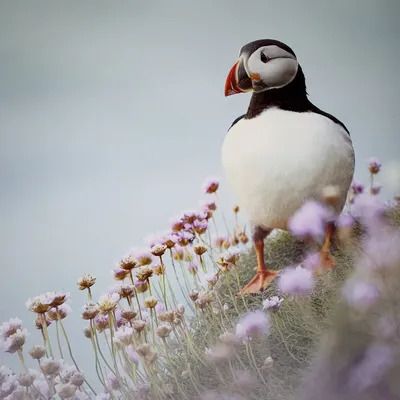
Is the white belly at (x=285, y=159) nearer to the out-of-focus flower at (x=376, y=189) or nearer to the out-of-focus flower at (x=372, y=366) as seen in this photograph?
the out-of-focus flower at (x=376, y=189)

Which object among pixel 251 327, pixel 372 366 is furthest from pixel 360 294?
pixel 251 327

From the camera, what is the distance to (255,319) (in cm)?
57

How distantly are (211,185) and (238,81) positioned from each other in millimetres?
258

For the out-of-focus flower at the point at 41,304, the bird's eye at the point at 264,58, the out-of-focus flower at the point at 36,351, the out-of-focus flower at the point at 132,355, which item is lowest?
the out-of-focus flower at the point at 132,355

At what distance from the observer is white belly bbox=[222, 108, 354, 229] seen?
85 centimetres

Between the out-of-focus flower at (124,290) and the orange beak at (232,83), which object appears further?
the orange beak at (232,83)

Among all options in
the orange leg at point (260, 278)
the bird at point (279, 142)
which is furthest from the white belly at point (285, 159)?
the orange leg at point (260, 278)

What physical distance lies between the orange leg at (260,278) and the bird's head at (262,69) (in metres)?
0.32

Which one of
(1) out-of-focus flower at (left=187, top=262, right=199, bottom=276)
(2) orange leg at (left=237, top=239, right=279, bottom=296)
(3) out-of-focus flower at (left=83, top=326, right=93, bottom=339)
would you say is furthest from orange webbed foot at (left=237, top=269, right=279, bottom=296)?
(3) out-of-focus flower at (left=83, top=326, right=93, bottom=339)

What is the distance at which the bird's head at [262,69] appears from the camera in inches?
33.9

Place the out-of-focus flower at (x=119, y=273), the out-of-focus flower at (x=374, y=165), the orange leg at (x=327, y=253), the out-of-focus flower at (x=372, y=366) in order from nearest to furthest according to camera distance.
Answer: the out-of-focus flower at (x=372, y=366), the out-of-focus flower at (x=119, y=273), the orange leg at (x=327, y=253), the out-of-focus flower at (x=374, y=165)

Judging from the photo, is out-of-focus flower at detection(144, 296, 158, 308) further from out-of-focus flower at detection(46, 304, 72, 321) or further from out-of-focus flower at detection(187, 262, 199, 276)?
out-of-focus flower at detection(187, 262, 199, 276)

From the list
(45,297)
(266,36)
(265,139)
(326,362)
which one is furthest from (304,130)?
(326,362)

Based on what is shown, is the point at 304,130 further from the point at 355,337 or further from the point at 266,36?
the point at 355,337
